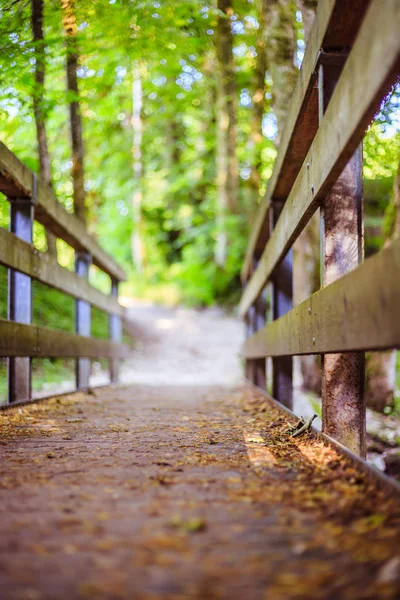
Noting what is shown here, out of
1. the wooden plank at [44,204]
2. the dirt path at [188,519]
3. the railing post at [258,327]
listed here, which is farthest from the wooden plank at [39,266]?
the railing post at [258,327]

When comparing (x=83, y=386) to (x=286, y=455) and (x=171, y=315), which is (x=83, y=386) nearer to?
(x=286, y=455)

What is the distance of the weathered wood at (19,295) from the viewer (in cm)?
417

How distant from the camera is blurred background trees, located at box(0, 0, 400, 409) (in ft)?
15.4

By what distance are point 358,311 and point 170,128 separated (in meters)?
20.8

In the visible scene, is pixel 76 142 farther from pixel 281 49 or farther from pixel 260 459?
pixel 260 459

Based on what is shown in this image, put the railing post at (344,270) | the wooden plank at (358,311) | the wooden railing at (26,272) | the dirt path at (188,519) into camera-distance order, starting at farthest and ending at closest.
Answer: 1. the wooden railing at (26,272)
2. the railing post at (344,270)
3. the wooden plank at (358,311)
4. the dirt path at (188,519)

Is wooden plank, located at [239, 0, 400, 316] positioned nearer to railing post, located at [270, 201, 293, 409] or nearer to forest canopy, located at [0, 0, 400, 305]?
forest canopy, located at [0, 0, 400, 305]

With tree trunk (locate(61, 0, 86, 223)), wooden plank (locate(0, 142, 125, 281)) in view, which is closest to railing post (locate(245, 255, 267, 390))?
wooden plank (locate(0, 142, 125, 281))

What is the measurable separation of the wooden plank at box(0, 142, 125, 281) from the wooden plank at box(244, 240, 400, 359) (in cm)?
211

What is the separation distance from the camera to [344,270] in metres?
2.73

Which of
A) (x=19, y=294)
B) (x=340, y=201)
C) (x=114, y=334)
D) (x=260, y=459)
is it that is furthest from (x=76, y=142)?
(x=260, y=459)

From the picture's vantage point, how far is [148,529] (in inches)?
60.9

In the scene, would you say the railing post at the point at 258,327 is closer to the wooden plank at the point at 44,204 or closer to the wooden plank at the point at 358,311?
the wooden plank at the point at 44,204

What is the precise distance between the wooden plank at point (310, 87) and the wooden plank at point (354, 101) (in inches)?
14.9
